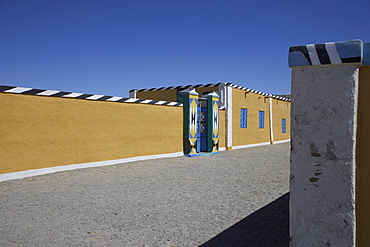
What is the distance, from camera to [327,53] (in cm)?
236

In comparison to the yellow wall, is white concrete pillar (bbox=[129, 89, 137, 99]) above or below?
above

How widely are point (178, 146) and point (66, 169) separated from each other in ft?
16.0

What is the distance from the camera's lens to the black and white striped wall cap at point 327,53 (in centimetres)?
227

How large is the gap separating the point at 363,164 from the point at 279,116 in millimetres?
20952

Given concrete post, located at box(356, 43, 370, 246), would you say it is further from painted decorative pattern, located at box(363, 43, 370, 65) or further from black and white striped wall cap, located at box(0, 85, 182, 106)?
black and white striped wall cap, located at box(0, 85, 182, 106)

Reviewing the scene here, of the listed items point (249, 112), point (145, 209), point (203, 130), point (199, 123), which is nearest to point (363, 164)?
point (145, 209)

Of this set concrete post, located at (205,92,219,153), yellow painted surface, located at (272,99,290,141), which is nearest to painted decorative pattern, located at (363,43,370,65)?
concrete post, located at (205,92,219,153)

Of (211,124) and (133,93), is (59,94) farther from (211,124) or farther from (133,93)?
(133,93)

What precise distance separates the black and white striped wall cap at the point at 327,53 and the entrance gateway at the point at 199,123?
997 cm

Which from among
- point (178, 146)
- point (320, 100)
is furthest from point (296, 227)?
point (178, 146)

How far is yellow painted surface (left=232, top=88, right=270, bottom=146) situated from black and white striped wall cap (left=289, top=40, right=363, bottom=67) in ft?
45.2

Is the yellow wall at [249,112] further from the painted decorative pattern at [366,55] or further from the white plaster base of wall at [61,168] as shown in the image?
the painted decorative pattern at [366,55]

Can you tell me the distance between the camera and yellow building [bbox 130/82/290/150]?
15539mm

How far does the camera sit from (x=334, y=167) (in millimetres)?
2361
